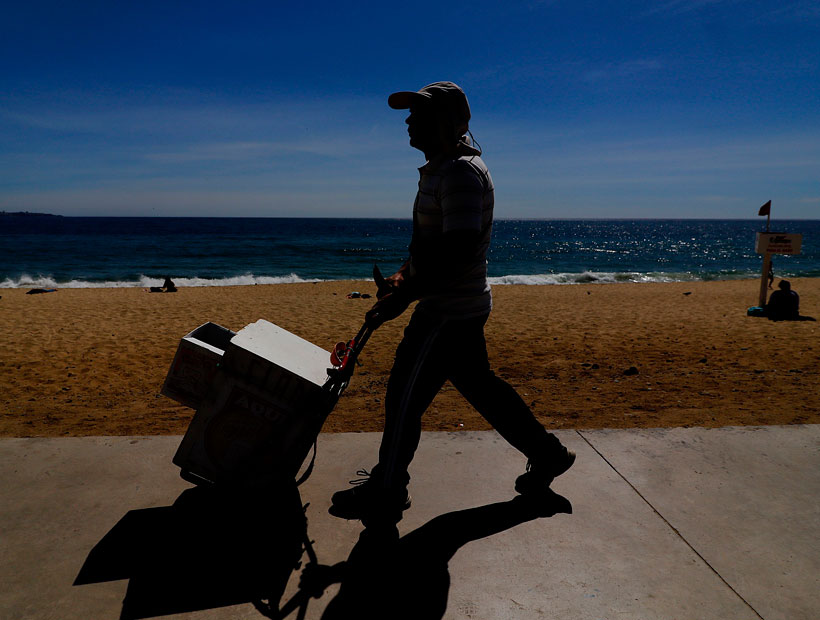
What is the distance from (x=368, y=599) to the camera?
1.90 metres

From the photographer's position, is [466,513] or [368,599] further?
[466,513]

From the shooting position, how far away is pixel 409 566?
6.81 ft

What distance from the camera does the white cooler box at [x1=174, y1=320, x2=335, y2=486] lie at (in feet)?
7.26

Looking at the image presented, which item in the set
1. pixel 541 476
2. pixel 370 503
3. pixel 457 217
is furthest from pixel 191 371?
pixel 541 476

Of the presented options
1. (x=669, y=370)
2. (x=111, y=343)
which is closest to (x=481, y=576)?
(x=669, y=370)

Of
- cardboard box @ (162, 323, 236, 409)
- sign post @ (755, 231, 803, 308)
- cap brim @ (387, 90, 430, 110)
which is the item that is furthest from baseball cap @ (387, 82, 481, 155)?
sign post @ (755, 231, 803, 308)

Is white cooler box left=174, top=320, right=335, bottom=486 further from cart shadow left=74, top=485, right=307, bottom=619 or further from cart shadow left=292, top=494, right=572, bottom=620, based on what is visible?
cart shadow left=292, top=494, right=572, bottom=620

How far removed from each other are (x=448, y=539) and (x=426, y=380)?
64cm

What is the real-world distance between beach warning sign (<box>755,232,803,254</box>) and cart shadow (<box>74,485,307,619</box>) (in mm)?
12098

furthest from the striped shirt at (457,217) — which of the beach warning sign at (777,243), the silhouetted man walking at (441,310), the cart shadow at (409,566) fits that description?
the beach warning sign at (777,243)

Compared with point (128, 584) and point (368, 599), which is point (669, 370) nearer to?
point (368, 599)

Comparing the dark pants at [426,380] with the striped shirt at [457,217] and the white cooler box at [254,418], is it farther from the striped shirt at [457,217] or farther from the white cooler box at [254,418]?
the white cooler box at [254,418]

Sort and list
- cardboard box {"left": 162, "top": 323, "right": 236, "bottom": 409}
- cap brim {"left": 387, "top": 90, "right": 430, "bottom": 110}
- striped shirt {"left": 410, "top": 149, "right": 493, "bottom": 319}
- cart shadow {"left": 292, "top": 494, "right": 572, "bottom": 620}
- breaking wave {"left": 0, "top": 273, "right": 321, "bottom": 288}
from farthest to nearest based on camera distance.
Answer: breaking wave {"left": 0, "top": 273, "right": 321, "bottom": 288} → cardboard box {"left": 162, "top": 323, "right": 236, "bottom": 409} → cap brim {"left": 387, "top": 90, "right": 430, "bottom": 110} → striped shirt {"left": 410, "top": 149, "right": 493, "bottom": 319} → cart shadow {"left": 292, "top": 494, "right": 572, "bottom": 620}

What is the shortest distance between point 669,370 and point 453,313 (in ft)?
15.0
